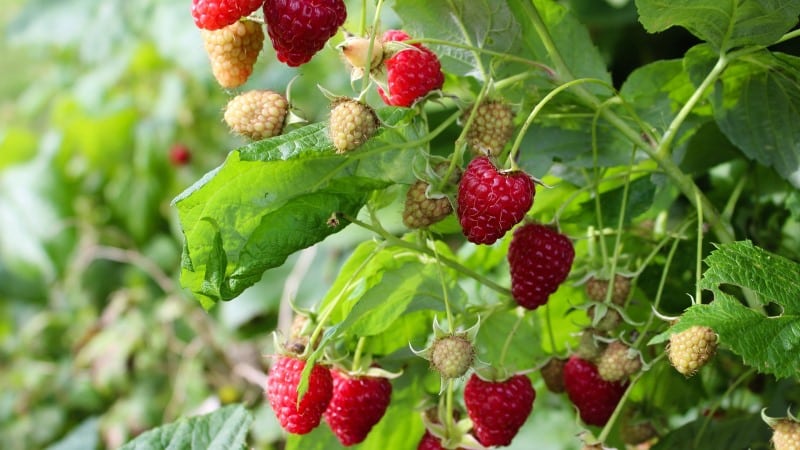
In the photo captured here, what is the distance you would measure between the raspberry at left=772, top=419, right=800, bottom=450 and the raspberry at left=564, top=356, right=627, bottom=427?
0.61 ft

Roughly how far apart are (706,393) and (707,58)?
54cm

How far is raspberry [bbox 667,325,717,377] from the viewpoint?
932mm

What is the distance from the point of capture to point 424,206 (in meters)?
1.00

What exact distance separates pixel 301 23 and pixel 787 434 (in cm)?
62

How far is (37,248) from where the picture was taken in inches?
117

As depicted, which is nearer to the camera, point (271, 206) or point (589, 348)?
point (271, 206)

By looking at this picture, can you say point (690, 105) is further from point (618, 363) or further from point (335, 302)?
point (335, 302)

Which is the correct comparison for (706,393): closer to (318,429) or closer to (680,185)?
(680,185)

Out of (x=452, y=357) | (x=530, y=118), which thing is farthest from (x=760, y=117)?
(x=452, y=357)

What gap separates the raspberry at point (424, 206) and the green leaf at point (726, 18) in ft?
0.85

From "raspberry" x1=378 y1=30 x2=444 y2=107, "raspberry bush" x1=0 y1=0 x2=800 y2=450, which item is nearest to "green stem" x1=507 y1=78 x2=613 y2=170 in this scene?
"raspberry bush" x1=0 y1=0 x2=800 y2=450

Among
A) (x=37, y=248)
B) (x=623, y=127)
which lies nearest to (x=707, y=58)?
(x=623, y=127)

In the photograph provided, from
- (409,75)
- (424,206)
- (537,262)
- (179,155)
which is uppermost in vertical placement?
(409,75)

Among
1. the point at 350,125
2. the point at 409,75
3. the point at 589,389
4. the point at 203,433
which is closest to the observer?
the point at 350,125
